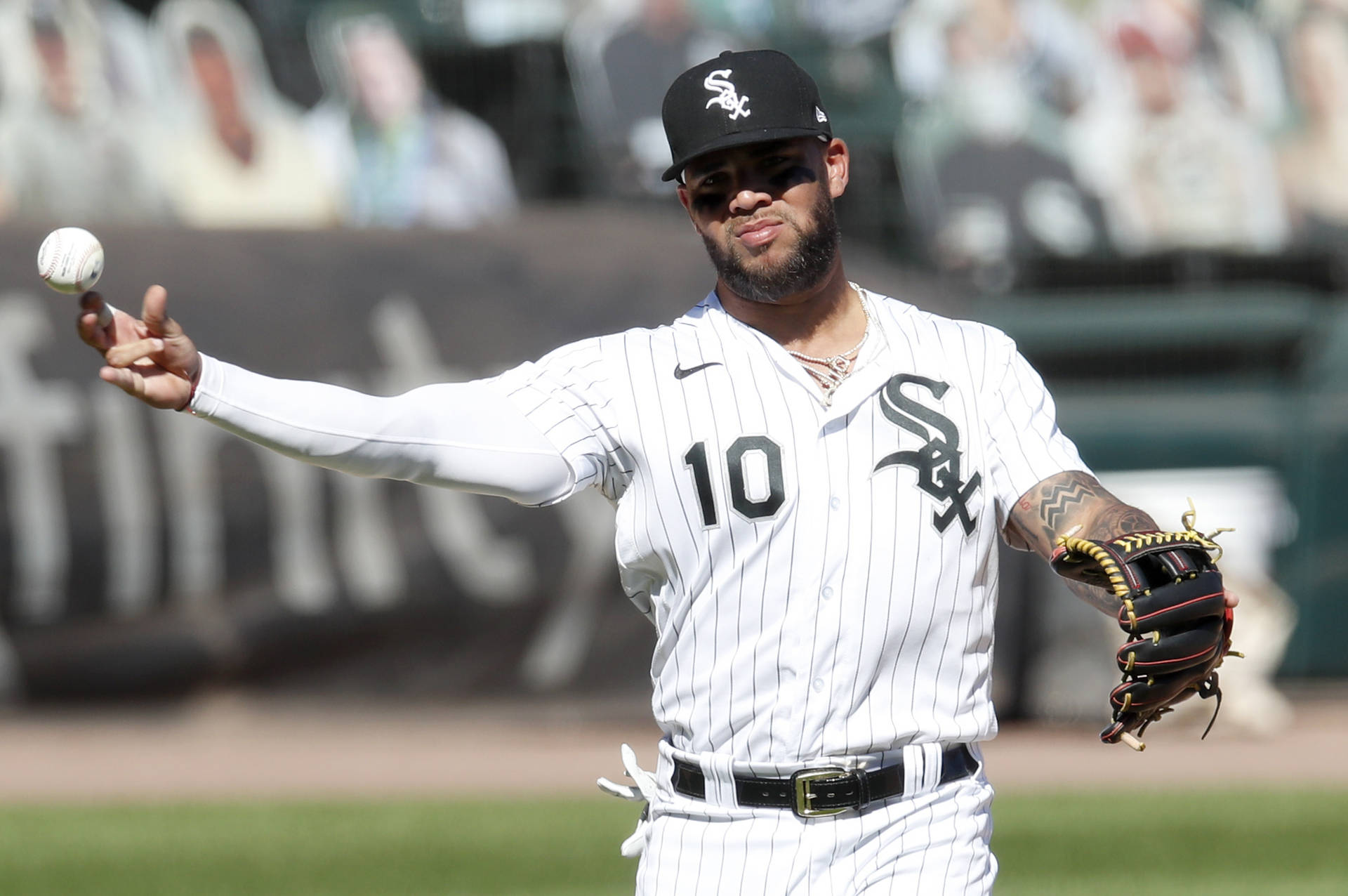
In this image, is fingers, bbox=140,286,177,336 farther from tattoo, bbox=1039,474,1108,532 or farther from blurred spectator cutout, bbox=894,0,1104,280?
blurred spectator cutout, bbox=894,0,1104,280

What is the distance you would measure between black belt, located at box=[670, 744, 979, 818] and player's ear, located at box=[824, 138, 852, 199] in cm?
99

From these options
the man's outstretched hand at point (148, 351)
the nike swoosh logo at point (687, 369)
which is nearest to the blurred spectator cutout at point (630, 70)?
the nike swoosh logo at point (687, 369)

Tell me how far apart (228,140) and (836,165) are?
7.56 metres

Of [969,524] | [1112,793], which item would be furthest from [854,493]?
[1112,793]

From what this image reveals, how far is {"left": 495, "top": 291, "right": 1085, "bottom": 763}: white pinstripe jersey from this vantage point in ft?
8.95

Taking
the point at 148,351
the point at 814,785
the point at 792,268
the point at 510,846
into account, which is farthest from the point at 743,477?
the point at 510,846

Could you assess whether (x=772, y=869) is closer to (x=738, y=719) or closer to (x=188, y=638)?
(x=738, y=719)

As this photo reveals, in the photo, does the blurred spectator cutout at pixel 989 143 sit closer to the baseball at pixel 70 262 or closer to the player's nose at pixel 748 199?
the player's nose at pixel 748 199

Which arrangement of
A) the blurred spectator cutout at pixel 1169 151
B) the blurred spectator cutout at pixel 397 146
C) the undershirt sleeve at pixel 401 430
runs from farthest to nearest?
the blurred spectator cutout at pixel 1169 151
the blurred spectator cutout at pixel 397 146
the undershirt sleeve at pixel 401 430

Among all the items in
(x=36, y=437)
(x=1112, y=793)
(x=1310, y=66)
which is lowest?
(x=1112, y=793)

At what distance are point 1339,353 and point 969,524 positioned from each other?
7371mm

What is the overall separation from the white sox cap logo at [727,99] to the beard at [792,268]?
0.19 m

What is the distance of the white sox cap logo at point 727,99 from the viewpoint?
9.26 ft

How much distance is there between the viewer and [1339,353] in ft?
30.9
